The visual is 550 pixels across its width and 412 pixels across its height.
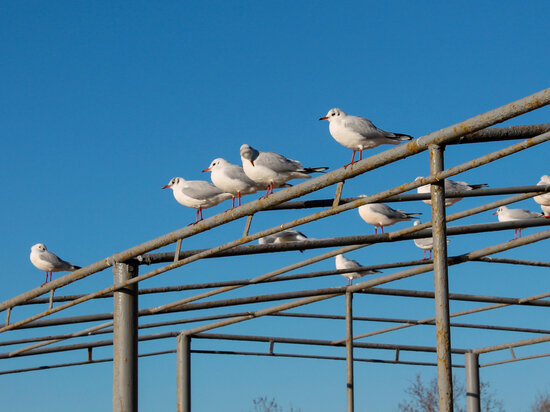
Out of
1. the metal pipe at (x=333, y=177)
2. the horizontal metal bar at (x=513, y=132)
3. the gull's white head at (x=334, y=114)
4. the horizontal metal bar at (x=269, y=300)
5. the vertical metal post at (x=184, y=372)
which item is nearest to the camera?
the metal pipe at (x=333, y=177)

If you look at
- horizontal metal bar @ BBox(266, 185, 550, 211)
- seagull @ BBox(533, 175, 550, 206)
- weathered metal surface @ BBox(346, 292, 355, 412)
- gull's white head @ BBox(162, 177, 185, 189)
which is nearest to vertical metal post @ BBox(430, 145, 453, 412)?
→ horizontal metal bar @ BBox(266, 185, 550, 211)

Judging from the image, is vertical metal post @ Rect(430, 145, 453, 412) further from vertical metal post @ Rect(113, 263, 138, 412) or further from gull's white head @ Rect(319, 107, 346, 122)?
vertical metal post @ Rect(113, 263, 138, 412)

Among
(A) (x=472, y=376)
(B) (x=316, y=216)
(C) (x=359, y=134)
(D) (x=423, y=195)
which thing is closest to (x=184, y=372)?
(A) (x=472, y=376)

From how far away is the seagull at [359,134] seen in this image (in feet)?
35.6

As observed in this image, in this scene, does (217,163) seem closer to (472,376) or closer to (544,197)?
(544,197)

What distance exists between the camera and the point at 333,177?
9359 mm

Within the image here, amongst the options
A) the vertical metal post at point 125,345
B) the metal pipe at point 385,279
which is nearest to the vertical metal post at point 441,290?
the metal pipe at point 385,279

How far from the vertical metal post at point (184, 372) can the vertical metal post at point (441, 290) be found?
9.64 m

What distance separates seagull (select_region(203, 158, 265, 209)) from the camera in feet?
40.9

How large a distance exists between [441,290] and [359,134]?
3472 mm


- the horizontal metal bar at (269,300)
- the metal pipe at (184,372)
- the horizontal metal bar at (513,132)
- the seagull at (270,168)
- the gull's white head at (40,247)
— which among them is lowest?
the metal pipe at (184,372)

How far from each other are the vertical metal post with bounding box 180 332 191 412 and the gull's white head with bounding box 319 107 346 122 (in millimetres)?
6628

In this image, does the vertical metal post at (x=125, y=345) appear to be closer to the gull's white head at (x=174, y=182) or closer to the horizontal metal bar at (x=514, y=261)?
the gull's white head at (x=174, y=182)

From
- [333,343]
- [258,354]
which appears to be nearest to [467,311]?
[333,343]
